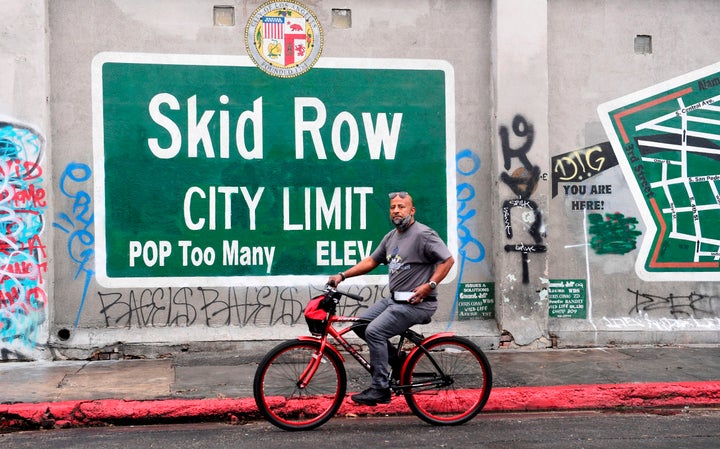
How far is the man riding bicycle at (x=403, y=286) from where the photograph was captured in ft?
21.1

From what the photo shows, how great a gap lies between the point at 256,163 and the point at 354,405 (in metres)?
3.73

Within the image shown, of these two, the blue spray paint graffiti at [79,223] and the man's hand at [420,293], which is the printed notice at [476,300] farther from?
the blue spray paint graffiti at [79,223]

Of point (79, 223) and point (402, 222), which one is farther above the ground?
point (79, 223)

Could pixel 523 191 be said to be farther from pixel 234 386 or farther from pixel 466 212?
pixel 234 386

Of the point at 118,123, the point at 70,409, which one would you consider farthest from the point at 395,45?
the point at 70,409

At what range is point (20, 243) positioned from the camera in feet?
30.0

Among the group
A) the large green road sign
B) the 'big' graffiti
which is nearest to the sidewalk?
the 'big' graffiti

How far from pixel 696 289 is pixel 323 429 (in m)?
6.16

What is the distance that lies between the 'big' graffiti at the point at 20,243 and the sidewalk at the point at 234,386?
491mm

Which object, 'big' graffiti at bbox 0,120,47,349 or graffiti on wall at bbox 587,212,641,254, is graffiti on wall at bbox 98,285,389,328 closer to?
'big' graffiti at bbox 0,120,47,349

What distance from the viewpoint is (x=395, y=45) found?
10.0m

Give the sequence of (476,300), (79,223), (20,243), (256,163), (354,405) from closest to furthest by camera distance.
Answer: (354,405) < (20,243) < (79,223) < (256,163) < (476,300)

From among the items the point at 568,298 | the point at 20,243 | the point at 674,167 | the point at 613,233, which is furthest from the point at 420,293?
the point at 674,167

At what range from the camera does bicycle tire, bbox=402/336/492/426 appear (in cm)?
657
